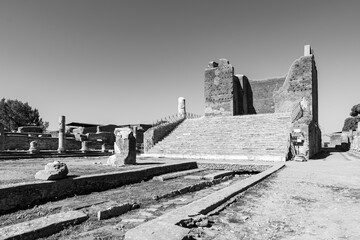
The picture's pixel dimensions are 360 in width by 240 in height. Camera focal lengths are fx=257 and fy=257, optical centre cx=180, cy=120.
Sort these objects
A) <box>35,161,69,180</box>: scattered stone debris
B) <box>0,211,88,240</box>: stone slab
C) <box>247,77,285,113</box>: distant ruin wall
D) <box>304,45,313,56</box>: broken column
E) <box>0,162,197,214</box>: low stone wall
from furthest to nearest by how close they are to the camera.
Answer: <box>247,77,285,113</box>: distant ruin wall → <box>304,45,313,56</box>: broken column → <box>35,161,69,180</box>: scattered stone debris → <box>0,162,197,214</box>: low stone wall → <box>0,211,88,240</box>: stone slab

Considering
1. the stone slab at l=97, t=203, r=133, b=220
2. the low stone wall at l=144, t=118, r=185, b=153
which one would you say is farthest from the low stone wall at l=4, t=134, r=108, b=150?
the stone slab at l=97, t=203, r=133, b=220

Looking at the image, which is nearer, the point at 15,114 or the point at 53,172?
the point at 53,172

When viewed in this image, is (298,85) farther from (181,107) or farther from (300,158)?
(300,158)

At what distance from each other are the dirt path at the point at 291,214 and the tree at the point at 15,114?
182 ft

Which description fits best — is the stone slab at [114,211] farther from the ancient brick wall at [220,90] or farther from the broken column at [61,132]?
the ancient brick wall at [220,90]

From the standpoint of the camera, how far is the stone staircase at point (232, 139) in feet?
44.1

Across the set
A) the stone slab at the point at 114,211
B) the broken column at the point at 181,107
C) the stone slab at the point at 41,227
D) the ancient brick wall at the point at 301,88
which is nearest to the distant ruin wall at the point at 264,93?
the ancient brick wall at the point at 301,88

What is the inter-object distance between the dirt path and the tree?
55363 mm

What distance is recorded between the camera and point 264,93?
95.9 feet

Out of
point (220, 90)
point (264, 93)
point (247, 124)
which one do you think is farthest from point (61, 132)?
point (264, 93)

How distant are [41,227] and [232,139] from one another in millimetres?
13757

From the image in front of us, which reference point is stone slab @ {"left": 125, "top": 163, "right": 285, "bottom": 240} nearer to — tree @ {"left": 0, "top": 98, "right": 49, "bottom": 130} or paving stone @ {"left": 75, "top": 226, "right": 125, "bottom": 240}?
paving stone @ {"left": 75, "top": 226, "right": 125, "bottom": 240}

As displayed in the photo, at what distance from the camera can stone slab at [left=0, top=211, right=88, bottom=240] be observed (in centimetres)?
294

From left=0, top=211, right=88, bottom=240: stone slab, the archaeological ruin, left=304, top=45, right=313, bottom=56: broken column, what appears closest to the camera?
left=0, top=211, right=88, bottom=240: stone slab
